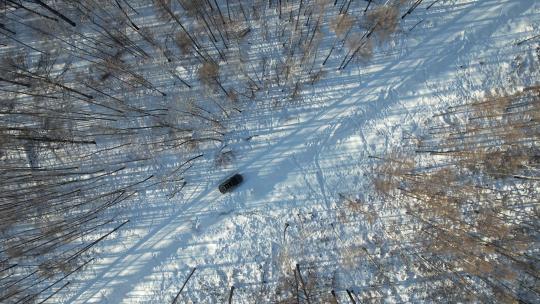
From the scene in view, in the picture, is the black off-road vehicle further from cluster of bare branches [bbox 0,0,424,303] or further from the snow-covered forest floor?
cluster of bare branches [bbox 0,0,424,303]

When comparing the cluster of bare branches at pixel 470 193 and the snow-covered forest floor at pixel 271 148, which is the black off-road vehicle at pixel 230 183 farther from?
the cluster of bare branches at pixel 470 193

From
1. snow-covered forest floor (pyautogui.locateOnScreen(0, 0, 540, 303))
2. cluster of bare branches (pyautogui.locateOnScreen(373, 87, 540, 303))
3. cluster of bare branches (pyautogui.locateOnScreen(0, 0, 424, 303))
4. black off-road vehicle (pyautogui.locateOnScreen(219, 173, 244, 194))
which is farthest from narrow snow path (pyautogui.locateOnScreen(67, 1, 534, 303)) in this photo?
cluster of bare branches (pyautogui.locateOnScreen(373, 87, 540, 303))

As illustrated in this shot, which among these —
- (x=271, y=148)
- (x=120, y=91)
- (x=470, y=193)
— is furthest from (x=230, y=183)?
(x=470, y=193)

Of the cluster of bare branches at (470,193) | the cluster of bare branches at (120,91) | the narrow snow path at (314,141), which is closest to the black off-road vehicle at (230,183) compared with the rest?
the narrow snow path at (314,141)

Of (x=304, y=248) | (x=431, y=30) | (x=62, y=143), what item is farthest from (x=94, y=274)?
(x=431, y=30)

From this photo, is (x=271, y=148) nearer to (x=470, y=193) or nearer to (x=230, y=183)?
(x=230, y=183)

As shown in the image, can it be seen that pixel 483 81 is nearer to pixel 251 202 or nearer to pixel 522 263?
pixel 522 263
